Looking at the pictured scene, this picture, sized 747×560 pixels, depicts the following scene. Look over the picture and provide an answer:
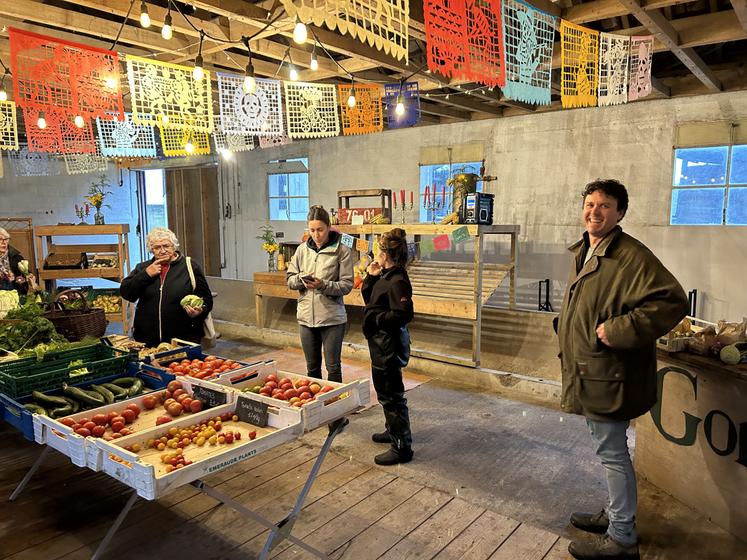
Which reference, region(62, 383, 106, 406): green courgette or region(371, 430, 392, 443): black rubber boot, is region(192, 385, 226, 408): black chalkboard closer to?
region(62, 383, 106, 406): green courgette

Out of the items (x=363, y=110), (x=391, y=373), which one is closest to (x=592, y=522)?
(x=391, y=373)

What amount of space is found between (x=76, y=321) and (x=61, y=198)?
9.35 m

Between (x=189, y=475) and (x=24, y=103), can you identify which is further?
(x=24, y=103)

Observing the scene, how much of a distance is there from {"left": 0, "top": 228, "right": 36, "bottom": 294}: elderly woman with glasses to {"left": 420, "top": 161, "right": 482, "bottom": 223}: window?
5.25 m

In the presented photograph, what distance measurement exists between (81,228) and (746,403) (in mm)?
7200

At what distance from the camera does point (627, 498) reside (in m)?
2.34

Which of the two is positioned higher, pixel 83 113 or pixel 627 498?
pixel 83 113

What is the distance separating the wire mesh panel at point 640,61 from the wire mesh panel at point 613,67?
0.05 meters

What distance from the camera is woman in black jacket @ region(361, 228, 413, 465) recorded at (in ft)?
10.6

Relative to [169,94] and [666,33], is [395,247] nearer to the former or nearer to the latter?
[169,94]

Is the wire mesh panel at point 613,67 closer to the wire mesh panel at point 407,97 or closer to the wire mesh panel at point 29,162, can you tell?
the wire mesh panel at point 407,97

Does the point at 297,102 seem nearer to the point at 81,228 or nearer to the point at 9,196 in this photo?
the point at 81,228

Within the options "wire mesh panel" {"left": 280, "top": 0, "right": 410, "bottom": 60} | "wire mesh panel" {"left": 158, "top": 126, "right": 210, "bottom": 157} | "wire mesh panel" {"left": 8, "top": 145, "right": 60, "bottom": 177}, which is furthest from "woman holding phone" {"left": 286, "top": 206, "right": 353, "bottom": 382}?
"wire mesh panel" {"left": 8, "top": 145, "right": 60, "bottom": 177}

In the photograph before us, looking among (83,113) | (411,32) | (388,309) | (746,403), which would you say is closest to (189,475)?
(388,309)
